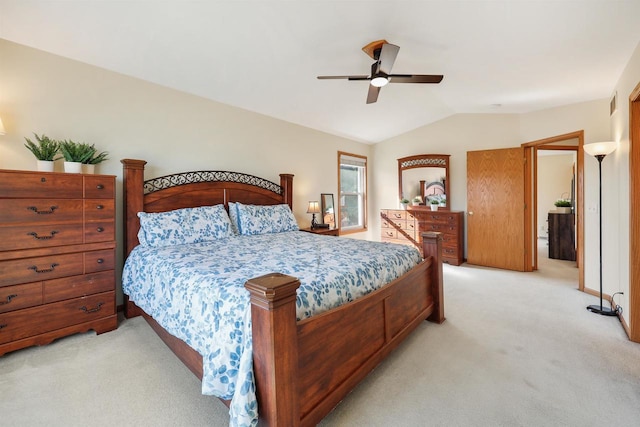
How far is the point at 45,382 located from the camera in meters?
1.88

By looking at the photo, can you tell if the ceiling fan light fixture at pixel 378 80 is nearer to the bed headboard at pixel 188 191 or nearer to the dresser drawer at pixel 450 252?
the bed headboard at pixel 188 191

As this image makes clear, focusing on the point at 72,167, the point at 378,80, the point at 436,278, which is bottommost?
the point at 436,278

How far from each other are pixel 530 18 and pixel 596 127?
2.30m

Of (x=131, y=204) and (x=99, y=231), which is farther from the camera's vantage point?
(x=131, y=204)

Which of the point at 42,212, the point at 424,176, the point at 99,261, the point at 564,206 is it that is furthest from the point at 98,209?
the point at 564,206

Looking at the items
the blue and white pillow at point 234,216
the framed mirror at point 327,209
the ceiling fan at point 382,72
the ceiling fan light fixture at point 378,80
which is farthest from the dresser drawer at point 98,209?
the framed mirror at point 327,209

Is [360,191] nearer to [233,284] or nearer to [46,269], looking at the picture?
[233,284]

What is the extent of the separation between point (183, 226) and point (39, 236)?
107 centimetres

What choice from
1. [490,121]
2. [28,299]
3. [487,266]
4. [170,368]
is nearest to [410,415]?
[170,368]

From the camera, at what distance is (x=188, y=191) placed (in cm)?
339

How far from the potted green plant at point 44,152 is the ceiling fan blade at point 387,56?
3.01 meters

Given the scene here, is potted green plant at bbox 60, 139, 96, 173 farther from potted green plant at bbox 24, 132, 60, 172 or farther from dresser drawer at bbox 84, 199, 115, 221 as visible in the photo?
dresser drawer at bbox 84, 199, 115, 221

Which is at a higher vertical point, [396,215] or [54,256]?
[396,215]

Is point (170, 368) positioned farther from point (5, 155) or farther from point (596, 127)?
point (596, 127)
